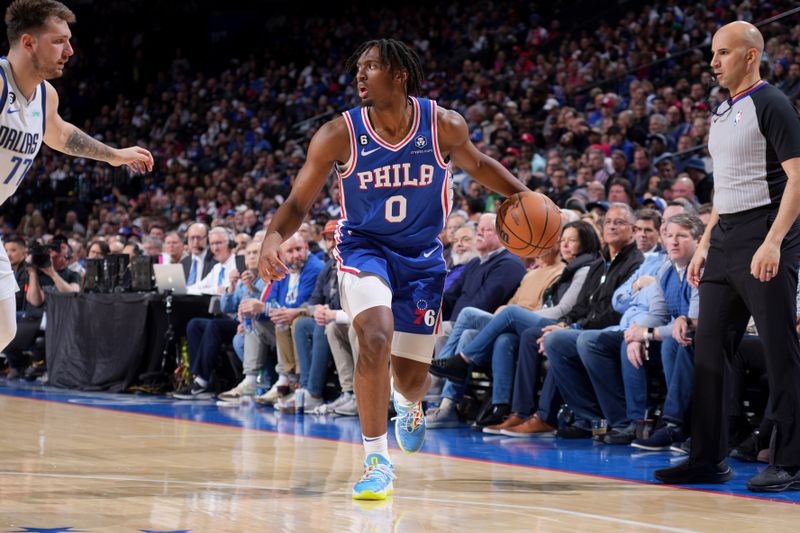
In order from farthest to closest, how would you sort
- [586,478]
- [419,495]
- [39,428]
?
[39,428], [586,478], [419,495]

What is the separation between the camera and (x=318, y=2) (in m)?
25.0

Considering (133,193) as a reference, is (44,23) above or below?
below

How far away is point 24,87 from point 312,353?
14.1ft

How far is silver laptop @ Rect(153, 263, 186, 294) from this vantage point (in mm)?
9828

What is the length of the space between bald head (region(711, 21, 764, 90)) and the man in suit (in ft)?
22.4

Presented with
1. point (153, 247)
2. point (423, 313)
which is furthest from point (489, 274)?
point (153, 247)

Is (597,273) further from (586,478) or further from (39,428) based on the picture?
(39,428)

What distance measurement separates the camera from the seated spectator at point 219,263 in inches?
394

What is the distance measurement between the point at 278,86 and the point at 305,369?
14119mm

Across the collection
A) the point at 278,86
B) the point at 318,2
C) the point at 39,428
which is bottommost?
the point at 39,428

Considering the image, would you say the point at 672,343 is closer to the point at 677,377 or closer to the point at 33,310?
the point at 677,377

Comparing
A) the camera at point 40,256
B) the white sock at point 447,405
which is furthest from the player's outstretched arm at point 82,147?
the camera at point 40,256

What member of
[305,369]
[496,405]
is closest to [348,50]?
[305,369]

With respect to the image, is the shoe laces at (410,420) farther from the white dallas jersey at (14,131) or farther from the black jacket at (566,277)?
the black jacket at (566,277)
